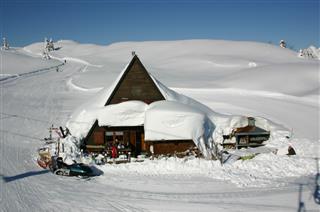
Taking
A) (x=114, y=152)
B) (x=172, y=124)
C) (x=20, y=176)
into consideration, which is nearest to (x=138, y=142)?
(x=114, y=152)

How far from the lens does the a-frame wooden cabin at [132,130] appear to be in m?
22.2

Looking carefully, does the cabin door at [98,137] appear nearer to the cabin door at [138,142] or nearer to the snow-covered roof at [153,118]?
the snow-covered roof at [153,118]

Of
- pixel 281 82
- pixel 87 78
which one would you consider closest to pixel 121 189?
pixel 281 82

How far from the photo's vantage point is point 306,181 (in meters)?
18.0

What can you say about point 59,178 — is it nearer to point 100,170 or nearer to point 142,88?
point 100,170

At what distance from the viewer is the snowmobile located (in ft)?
60.1

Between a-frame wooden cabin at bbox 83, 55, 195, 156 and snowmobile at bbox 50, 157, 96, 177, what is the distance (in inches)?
147

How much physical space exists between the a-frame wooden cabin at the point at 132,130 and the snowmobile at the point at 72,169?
373 cm

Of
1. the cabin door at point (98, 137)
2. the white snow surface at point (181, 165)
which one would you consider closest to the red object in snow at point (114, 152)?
the white snow surface at point (181, 165)

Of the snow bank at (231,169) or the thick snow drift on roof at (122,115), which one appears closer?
the snow bank at (231,169)

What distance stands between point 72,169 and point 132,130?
574cm

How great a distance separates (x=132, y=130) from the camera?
23.2 metres

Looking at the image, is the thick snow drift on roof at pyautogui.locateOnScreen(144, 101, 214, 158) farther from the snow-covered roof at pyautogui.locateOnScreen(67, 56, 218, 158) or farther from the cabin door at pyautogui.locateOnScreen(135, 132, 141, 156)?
the cabin door at pyautogui.locateOnScreen(135, 132, 141, 156)

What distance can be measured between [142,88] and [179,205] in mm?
11151
